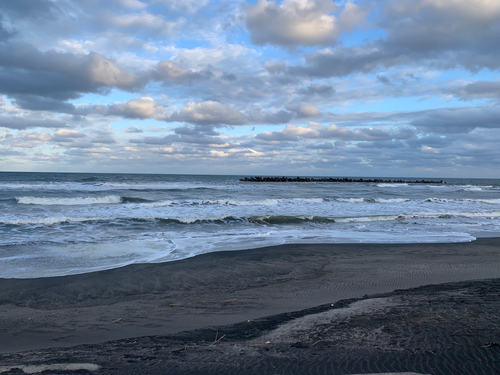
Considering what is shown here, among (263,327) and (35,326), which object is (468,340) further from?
(35,326)

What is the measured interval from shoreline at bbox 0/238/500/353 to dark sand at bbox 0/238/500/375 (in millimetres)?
30

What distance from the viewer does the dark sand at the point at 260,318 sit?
327 cm

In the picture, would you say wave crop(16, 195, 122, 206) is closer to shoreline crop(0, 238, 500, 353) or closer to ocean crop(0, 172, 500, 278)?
ocean crop(0, 172, 500, 278)

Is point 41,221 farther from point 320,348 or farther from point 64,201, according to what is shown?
point 320,348

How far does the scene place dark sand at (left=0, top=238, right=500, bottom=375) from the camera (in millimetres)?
3270

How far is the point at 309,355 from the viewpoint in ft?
11.1

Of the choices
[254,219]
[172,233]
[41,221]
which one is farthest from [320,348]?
[41,221]

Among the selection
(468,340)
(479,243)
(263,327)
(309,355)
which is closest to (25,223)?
(263,327)

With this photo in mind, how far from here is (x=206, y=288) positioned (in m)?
6.86

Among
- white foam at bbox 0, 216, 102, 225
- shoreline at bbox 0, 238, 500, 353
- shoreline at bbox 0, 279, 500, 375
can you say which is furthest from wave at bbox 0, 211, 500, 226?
shoreline at bbox 0, 279, 500, 375

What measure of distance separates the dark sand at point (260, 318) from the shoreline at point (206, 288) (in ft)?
0.10

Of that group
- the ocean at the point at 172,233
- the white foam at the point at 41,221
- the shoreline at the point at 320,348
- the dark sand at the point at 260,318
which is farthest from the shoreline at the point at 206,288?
the white foam at the point at 41,221

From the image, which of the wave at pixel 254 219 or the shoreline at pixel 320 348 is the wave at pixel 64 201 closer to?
the wave at pixel 254 219

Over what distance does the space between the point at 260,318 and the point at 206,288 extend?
2193 millimetres
